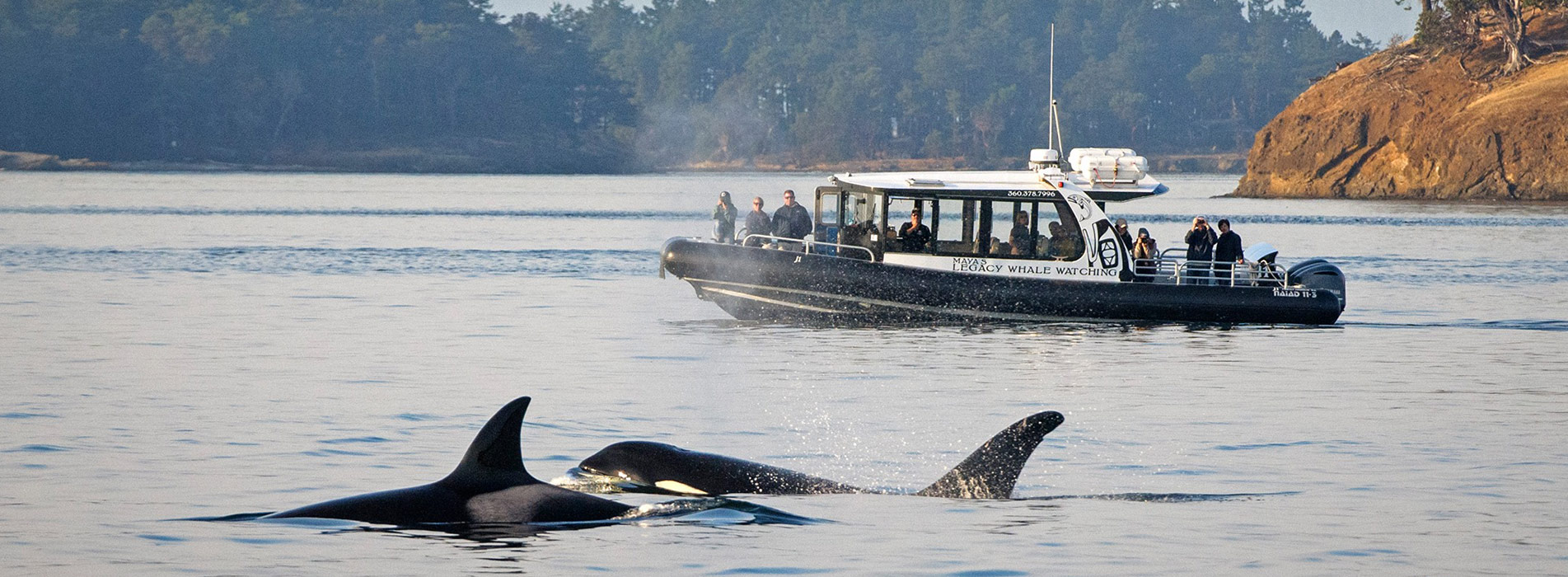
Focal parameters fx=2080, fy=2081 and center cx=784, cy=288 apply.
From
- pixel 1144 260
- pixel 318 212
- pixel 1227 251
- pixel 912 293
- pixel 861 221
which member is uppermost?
pixel 861 221

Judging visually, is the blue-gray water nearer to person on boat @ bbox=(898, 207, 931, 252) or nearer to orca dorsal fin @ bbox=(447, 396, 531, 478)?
orca dorsal fin @ bbox=(447, 396, 531, 478)

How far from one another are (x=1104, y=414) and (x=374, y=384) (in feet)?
23.7

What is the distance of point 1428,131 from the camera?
91.8 m

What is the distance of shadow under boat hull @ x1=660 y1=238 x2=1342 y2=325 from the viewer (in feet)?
92.4

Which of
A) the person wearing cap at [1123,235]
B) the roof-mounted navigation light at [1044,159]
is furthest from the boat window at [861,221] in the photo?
the person wearing cap at [1123,235]

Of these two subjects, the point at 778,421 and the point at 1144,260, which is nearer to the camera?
the point at 778,421

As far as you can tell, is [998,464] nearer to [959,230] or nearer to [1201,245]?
[959,230]

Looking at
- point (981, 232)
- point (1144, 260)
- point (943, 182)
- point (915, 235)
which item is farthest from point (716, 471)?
point (1144, 260)

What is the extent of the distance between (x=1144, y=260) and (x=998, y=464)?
16486 millimetres

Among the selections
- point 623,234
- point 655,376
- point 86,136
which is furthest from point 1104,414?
point 86,136

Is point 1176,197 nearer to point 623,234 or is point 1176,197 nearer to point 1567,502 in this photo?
point 623,234

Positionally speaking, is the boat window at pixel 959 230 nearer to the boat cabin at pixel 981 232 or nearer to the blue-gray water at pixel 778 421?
the boat cabin at pixel 981 232

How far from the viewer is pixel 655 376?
2202cm

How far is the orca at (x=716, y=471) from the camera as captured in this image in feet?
41.7
